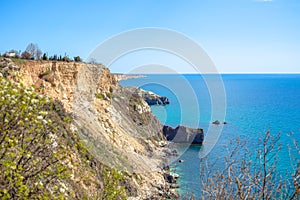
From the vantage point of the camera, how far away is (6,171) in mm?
3609

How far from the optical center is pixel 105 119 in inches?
934

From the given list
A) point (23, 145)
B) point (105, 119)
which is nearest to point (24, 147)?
point (23, 145)

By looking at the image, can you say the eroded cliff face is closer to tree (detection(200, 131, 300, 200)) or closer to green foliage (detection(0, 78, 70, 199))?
green foliage (detection(0, 78, 70, 199))

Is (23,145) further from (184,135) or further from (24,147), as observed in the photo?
(184,135)

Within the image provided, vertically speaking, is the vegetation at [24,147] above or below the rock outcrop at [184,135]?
above

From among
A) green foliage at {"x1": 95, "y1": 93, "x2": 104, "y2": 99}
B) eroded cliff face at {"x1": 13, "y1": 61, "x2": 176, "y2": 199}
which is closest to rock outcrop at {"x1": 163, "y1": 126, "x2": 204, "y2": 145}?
eroded cliff face at {"x1": 13, "y1": 61, "x2": 176, "y2": 199}

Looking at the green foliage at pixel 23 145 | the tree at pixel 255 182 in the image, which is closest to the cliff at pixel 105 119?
the green foliage at pixel 23 145

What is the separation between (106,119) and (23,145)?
19631 millimetres

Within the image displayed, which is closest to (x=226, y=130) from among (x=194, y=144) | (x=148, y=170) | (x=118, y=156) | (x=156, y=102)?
(x=194, y=144)

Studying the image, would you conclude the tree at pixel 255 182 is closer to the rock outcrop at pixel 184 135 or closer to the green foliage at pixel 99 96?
the green foliage at pixel 99 96

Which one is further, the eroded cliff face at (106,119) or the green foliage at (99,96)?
the green foliage at (99,96)

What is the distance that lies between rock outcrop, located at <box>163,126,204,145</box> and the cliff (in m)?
3.61

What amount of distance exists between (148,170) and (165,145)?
878 cm

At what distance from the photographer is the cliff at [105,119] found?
61.6 feet
